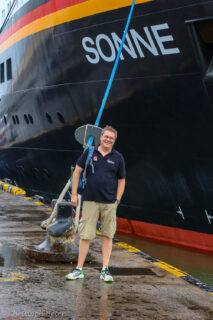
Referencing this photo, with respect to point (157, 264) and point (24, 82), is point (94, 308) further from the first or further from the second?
point (24, 82)

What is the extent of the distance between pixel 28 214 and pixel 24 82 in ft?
14.7

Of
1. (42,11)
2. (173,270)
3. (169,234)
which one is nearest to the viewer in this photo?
(173,270)

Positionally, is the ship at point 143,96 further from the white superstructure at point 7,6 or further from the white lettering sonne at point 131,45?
the white superstructure at point 7,6

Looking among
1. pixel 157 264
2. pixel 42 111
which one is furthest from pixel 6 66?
pixel 157 264

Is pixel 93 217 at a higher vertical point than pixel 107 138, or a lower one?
lower

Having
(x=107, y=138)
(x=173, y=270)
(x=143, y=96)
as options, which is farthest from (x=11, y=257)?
(x=143, y=96)

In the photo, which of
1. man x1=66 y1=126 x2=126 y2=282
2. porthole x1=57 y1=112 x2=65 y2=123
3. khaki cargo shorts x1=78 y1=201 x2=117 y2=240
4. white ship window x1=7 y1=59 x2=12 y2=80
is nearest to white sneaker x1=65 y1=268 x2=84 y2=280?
man x1=66 y1=126 x2=126 y2=282

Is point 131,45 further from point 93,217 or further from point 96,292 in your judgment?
point 96,292

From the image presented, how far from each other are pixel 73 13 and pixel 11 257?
5300 millimetres

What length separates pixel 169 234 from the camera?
894cm

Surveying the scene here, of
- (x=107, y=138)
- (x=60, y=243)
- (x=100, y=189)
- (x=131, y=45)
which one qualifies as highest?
(x=131, y=45)

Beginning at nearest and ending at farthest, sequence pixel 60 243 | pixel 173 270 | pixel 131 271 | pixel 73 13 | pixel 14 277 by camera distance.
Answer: pixel 14 277
pixel 131 271
pixel 173 270
pixel 60 243
pixel 73 13

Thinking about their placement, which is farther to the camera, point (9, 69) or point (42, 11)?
→ point (9, 69)

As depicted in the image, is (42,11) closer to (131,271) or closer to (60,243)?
(60,243)
